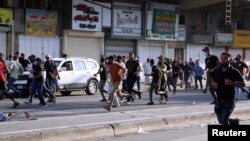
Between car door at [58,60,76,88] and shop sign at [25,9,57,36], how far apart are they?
6.73m

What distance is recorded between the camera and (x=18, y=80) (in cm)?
2380

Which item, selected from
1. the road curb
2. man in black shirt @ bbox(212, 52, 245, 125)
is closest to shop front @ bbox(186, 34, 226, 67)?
the road curb

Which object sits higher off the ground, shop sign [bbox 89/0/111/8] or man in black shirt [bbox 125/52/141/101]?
shop sign [bbox 89/0/111/8]

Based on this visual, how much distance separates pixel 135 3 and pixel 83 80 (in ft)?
43.7

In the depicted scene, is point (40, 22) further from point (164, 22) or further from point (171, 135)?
point (171, 135)

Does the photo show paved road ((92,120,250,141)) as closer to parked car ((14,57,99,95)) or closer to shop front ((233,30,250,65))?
parked car ((14,57,99,95))

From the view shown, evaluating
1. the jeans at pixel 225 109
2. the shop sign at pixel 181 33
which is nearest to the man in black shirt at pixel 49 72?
the jeans at pixel 225 109

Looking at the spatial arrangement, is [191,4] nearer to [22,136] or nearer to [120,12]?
[120,12]

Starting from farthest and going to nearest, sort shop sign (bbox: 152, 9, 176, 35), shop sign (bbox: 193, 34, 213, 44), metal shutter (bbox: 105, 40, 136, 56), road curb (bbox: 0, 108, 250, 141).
Answer: shop sign (bbox: 193, 34, 213, 44)
shop sign (bbox: 152, 9, 176, 35)
metal shutter (bbox: 105, 40, 136, 56)
road curb (bbox: 0, 108, 250, 141)

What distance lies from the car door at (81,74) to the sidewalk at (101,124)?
9.45 meters

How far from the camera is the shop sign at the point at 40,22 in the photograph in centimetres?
3078

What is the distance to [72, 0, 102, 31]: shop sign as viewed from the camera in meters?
32.8

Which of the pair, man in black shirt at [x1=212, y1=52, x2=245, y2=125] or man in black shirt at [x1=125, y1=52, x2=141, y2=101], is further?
man in black shirt at [x1=125, y1=52, x2=141, y2=101]

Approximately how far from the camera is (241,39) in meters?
44.8
